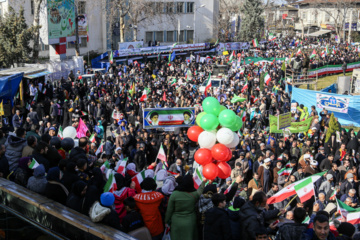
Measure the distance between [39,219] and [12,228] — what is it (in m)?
0.46

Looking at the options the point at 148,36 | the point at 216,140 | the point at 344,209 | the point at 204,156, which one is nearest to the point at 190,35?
the point at 148,36

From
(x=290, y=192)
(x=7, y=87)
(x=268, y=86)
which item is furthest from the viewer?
(x=268, y=86)

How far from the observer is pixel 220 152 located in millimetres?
8281

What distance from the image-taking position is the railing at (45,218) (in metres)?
4.03

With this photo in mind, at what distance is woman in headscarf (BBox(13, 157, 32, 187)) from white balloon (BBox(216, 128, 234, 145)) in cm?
353

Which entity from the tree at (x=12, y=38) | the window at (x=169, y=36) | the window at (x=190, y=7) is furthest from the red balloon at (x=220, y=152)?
the window at (x=190, y=7)

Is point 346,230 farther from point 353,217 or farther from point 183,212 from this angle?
point 183,212

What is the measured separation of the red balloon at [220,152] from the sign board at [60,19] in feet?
75.0

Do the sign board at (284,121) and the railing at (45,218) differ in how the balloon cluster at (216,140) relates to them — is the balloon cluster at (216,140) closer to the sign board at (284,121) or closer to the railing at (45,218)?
the railing at (45,218)

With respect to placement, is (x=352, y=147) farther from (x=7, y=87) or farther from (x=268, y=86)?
(x=7, y=87)

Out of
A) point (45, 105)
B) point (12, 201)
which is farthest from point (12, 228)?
point (45, 105)

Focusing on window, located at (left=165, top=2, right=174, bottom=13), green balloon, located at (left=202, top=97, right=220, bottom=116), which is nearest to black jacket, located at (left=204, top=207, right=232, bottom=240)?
green balloon, located at (left=202, top=97, right=220, bottom=116)

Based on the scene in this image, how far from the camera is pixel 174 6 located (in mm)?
54094

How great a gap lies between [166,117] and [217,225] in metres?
7.38
